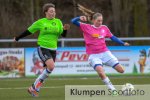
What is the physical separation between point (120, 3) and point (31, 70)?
47.7 ft

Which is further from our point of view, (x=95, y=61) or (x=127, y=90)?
(x=95, y=61)

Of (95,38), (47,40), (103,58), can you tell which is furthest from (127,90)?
(47,40)

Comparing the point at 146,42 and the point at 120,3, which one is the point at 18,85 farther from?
the point at 120,3

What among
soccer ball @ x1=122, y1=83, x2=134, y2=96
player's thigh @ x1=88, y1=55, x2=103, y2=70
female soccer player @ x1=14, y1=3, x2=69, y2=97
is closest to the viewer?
soccer ball @ x1=122, y1=83, x2=134, y2=96

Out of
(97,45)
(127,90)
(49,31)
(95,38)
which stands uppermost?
(49,31)

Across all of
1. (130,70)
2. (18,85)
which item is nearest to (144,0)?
(130,70)

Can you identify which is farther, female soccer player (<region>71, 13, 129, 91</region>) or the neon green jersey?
the neon green jersey

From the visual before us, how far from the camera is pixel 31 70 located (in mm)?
21391

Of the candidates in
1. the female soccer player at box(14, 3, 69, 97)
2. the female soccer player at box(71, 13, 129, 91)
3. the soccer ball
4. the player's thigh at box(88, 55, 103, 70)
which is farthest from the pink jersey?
the soccer ball

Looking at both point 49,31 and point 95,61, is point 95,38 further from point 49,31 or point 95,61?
point 49,31

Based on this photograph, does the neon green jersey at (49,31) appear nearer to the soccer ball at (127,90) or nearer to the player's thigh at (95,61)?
the player's thigh at (95,61)

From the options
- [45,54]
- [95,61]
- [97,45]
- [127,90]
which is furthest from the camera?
[45,54]

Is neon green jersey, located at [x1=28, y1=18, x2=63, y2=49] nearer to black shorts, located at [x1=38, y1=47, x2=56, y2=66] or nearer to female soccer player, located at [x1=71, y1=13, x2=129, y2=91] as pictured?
black shorts, located at [x1=38, y1=47, x2=56, y2=66]

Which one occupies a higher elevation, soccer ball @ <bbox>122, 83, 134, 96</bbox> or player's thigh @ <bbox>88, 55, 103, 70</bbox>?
player's thigh @ <bbox>88, 55, 103, 70</bbox>
